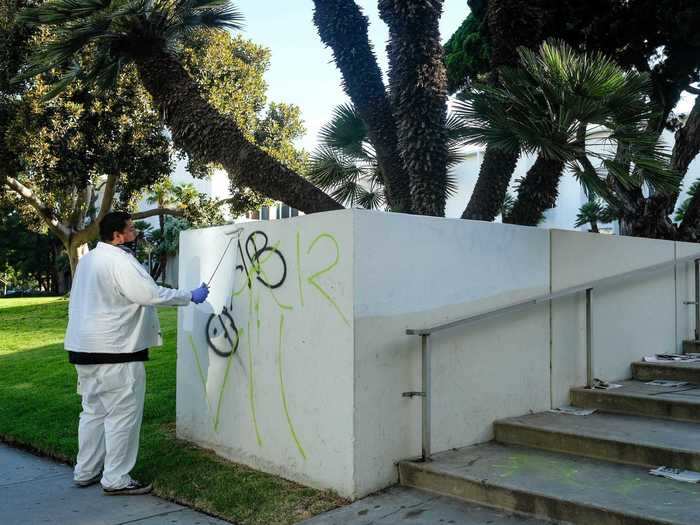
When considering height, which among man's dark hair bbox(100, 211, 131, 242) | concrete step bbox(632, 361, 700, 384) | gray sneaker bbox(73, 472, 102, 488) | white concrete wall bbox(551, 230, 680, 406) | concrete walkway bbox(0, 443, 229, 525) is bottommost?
concrete walkway bbox(0, 443, 229, 525)

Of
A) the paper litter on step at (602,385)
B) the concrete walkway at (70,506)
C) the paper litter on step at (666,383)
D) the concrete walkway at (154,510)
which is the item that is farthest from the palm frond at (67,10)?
the paper litter on step at (666,383)

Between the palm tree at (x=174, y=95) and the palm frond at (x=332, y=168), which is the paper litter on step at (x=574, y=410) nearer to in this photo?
the palm tree at (x=174, y=95)

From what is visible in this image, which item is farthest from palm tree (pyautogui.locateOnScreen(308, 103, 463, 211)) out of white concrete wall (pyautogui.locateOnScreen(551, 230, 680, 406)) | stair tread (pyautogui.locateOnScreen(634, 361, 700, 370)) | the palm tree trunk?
stair tread (pyautogui.locateOnScreen(634, 361, 700, 370))

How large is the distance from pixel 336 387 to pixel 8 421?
432cm

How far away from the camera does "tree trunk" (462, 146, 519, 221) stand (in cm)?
794

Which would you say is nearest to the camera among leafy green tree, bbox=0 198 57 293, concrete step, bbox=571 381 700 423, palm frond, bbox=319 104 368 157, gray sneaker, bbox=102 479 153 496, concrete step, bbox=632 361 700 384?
gray sneaker, bbox=102 479 153 496

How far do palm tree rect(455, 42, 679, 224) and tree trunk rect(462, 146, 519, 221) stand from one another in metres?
1.34

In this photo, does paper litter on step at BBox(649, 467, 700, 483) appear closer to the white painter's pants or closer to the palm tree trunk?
the white painter's pants

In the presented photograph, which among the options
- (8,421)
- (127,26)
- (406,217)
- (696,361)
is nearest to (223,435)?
(406,217)

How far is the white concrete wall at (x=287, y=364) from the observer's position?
432cm

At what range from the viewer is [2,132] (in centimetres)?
1494

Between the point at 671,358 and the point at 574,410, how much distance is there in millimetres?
1901

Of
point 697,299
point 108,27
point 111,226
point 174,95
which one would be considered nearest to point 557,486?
point 111,226

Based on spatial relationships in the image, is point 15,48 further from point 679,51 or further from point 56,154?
point 679,51
